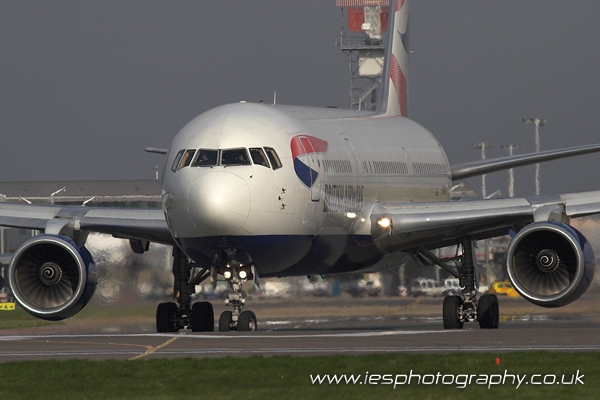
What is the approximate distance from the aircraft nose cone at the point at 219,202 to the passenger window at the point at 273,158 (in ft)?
3.35

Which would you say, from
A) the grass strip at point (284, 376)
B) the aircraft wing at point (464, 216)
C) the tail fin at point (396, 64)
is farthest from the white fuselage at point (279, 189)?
the tail fin at point (396, 64)

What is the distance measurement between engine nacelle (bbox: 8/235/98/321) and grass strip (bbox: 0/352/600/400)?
8.01 m

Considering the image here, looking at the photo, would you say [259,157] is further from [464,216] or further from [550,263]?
[550,263]

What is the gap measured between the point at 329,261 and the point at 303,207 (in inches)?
121

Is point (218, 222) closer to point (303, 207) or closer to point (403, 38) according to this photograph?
point (303, 207)

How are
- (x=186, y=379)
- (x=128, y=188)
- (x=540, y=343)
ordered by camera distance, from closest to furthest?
(x=186, y=379) → (x=540, y=343) → (x=128, y=188)

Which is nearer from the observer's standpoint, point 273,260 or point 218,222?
point 218,222

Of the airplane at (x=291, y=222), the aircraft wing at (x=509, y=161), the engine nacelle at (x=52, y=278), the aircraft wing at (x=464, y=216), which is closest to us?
the airplane at (x=291, y=222)

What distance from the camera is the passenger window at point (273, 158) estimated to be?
23766 mm

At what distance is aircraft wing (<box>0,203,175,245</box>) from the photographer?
26891 mm

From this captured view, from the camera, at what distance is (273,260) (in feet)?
80.7

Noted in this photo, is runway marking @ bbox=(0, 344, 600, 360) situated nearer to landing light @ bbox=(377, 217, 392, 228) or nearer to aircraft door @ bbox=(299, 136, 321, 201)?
aircraft door @ bbox=(299, 136, 321, 201)

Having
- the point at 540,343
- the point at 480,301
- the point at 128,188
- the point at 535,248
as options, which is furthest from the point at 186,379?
the point at 128,188

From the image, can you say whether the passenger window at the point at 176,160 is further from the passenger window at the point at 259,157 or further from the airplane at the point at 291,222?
the passenger window at the point at 259,157
